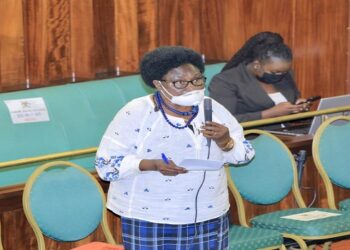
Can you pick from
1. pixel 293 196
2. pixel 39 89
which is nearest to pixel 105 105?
pixel 39 89

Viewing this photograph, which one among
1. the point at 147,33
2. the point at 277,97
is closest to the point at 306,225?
the point at 277,97

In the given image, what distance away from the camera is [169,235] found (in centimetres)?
364

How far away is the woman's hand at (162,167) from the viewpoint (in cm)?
351

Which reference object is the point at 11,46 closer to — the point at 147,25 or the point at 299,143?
the point at 147,25

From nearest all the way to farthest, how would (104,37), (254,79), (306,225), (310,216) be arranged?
(306,225) < (310,216) < (254,79) < (104,37)

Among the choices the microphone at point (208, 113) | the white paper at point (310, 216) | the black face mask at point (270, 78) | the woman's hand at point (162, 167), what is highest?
the microphone at point (208, 113)

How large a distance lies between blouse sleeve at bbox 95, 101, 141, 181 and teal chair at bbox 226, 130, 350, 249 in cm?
155

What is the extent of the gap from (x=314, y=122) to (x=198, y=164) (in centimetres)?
244

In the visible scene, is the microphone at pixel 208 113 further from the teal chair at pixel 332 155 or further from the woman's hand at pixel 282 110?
the woman's hand at pixel 282 110

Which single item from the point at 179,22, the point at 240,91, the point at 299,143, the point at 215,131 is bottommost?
the point at 299,143

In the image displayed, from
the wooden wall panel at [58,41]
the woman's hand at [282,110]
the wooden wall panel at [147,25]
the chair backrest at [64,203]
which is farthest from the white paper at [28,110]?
the woman's hand at [282,110]

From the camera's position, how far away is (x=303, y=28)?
735cm

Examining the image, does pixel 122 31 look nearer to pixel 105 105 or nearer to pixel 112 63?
pixel 112 63

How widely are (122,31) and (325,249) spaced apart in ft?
7.98
